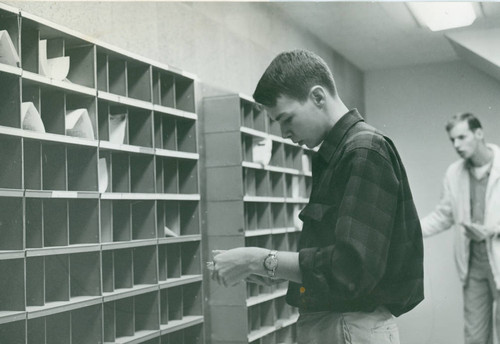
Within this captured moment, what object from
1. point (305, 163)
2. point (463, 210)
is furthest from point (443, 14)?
point (305, 163)

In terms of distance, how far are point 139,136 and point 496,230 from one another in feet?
6.64

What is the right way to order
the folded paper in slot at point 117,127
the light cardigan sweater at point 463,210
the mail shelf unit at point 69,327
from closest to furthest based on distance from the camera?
the mail shelf unit at point 69,327 → the folded paper in slot at point 117,127 → the light cardigan sweater at point 463,210

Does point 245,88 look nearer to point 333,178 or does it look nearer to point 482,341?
point 482,341

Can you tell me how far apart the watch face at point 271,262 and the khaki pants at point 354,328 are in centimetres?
20

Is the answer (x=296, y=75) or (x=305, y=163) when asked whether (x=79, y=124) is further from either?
(x=305, y=163)

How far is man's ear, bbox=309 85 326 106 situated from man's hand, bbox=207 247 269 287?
0.40 m

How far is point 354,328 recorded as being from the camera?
130cm

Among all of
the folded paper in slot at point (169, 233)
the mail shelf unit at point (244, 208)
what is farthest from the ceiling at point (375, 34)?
the folded paper in slot at point (169, 233)

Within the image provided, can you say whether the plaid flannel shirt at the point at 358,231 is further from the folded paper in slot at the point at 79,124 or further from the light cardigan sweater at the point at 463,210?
the light cardigan sweater at the point at 463,210

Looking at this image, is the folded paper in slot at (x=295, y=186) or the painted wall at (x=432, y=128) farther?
the folded paper in slot at (x=295, y=186)

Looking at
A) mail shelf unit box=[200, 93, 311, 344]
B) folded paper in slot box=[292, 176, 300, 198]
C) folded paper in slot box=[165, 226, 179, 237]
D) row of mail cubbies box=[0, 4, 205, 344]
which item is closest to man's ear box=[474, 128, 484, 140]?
mail shelf unit box=[200, 93, 311, 344]

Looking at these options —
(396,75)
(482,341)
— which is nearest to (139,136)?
(396,75)

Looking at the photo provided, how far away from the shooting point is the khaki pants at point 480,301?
9.64 feet

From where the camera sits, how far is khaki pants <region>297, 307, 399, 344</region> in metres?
1.30
